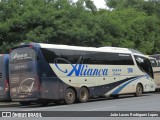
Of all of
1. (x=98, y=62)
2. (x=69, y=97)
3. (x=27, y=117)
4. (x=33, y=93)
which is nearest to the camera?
(x=27, y=117)

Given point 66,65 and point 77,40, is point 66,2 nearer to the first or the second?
point 77,40

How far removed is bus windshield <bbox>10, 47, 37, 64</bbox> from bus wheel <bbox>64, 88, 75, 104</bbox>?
284 cm

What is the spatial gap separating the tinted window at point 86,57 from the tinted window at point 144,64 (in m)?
0.85

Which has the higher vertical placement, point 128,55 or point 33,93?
point 128,55

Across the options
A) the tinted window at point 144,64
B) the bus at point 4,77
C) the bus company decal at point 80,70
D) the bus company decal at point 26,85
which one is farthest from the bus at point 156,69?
the bus company decal at point 26,85

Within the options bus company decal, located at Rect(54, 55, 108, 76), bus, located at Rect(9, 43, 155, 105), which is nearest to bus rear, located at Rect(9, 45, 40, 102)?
bus, located at Rect(9, 43, 155, 105)

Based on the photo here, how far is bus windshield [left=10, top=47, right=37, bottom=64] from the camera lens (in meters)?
22.6

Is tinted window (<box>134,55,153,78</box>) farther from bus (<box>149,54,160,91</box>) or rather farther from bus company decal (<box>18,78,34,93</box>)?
bus company decal (<box>18,78,34,93</box>)

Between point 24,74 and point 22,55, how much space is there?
0.99 metres

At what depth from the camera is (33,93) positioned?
885 inches

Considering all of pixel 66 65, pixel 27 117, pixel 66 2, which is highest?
pixel 66 2

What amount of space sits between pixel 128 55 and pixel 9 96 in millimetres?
8530

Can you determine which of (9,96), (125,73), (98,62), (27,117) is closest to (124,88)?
(125,73)

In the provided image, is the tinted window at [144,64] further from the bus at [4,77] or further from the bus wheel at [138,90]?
the bus at [4,77]
